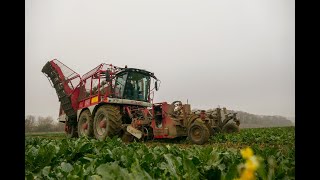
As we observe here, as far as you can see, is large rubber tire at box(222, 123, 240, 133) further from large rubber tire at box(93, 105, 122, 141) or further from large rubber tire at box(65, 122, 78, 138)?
large rubber tire at box(65, 122, 78, 138)

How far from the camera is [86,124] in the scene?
28.2ft

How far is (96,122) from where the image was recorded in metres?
7.92

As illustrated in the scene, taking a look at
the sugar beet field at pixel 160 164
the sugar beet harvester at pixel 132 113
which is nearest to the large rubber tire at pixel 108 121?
the sugar beet harvester at pixel 132 113

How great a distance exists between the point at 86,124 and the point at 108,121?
1637 mm

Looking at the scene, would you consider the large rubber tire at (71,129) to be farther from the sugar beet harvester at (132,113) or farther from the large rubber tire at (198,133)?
the large rubber tire at (198,133)

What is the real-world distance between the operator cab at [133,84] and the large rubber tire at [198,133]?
1.68 metres

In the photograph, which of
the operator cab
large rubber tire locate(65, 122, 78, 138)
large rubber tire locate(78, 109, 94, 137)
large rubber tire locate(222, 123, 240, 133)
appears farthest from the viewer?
large rubber tire locate(65, 122, 78, 138)

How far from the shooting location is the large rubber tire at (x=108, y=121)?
725 centimetres

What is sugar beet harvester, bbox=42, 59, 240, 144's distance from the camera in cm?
708

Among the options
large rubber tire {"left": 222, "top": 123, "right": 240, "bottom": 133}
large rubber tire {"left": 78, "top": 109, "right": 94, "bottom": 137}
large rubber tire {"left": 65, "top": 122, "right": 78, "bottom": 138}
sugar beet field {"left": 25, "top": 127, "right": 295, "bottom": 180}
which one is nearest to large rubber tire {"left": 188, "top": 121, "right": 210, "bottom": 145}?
large rubber tire {"left": 222, "top": 123, "right": 240, "bottom": 133}

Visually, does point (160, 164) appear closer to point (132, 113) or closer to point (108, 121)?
point (108, 121)
